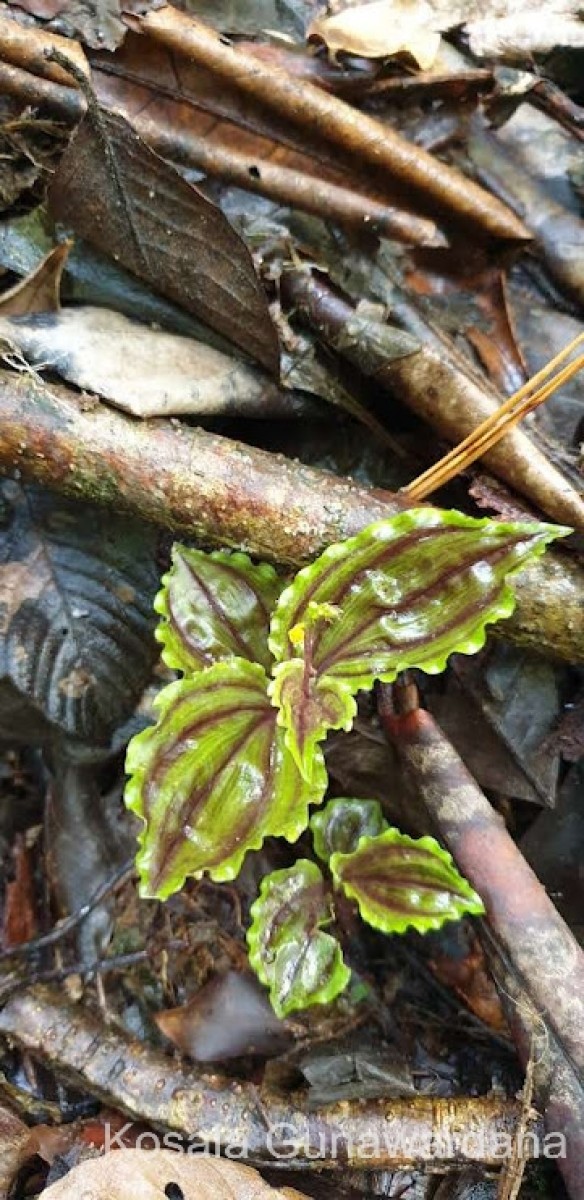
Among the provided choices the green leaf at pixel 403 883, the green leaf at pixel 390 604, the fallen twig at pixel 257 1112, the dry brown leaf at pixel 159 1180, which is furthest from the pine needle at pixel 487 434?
the dry brown leaf at pixel 159 1180

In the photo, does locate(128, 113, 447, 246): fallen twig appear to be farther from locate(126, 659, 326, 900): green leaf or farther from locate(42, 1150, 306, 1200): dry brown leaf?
locate(42, 1150, 306, 1200): dry brown leaf

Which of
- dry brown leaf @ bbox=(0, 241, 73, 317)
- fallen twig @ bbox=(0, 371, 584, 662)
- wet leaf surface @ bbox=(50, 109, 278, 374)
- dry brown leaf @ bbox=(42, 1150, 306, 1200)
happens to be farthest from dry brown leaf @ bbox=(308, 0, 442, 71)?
dry brown leaf @ bbox=(42, 1150, 306, 1200)

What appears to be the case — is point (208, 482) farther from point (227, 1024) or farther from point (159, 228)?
point (227, 1024)

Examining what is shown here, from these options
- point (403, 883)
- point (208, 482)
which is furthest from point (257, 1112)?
point (208, 482)

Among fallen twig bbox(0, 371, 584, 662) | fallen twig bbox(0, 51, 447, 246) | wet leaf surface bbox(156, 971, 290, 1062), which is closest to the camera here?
fallen twig bbox(0, 371, 584, 662)

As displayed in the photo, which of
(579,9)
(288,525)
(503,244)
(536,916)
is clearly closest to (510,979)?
(536,916)
